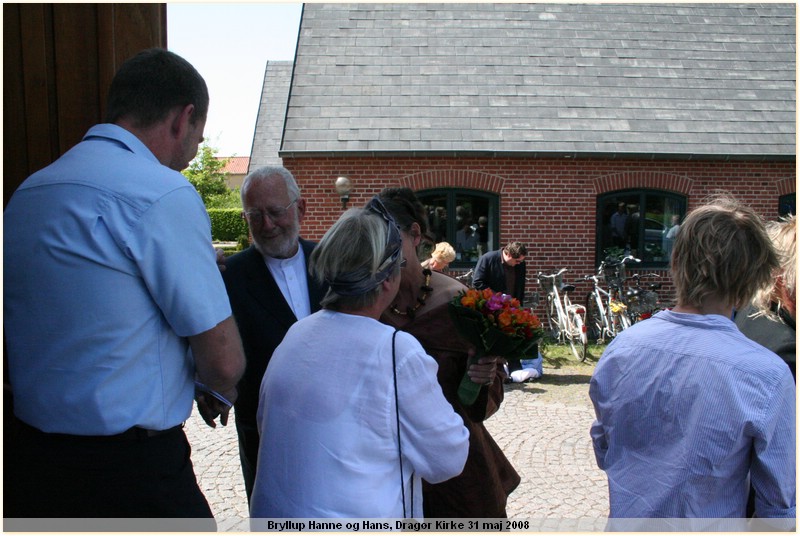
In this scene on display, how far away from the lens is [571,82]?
1374 centimetres

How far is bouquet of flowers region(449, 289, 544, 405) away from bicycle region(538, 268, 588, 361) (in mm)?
8339

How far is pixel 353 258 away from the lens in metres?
2.03

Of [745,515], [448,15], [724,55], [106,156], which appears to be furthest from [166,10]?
[724,55]

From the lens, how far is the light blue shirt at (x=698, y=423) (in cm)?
202

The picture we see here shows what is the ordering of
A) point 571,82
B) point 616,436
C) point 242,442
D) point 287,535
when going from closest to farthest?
point 287,535, point 616,436, point 242,442, point 571,82

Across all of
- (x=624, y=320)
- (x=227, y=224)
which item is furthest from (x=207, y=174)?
(x=624, y=320)

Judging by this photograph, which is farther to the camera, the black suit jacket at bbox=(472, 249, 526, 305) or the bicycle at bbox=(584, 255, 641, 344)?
the bicycle at bbox=(584, 255, 641, 344)

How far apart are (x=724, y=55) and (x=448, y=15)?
19.0 feet

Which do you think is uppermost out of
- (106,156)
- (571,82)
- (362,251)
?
(571,82)

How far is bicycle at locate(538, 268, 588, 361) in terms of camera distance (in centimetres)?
1078

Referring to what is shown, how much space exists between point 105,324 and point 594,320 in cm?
1142

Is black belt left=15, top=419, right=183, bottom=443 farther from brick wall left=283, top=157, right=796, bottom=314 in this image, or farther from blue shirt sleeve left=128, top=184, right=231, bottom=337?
brick wall left=283, top=157, right=796, bottom=314

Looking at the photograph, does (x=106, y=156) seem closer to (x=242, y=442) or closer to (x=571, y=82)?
(x=242, y=442)

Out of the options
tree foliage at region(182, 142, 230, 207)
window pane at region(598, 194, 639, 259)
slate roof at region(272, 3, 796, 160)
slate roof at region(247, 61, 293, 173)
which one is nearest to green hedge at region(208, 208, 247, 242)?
tree foliage at region(182, 142, 230, 207)
